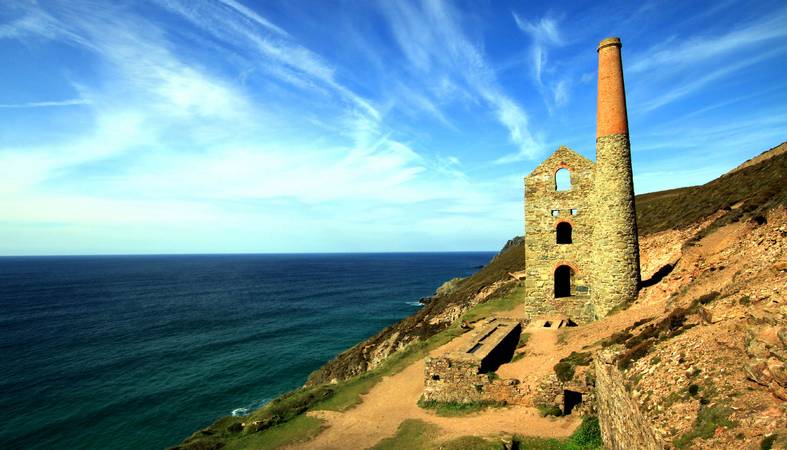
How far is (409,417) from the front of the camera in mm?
17750

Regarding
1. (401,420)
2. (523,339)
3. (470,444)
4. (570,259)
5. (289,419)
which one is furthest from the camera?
(570,259)

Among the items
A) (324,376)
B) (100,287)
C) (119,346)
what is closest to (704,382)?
(324,376)

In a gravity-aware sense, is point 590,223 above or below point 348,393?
above

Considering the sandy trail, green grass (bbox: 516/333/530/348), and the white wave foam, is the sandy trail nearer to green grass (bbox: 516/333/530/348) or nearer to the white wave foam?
green grass (bbox: 516/333/530/348)

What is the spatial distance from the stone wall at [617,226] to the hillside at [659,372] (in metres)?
0.97

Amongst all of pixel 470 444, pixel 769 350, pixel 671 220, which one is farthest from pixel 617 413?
pixel 671 220

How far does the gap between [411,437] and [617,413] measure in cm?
788

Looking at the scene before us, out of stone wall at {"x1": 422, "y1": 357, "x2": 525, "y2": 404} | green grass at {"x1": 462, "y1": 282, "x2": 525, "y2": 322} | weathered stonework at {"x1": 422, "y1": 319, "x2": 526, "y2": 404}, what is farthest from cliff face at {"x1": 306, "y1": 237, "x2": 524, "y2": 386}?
stone wall at {"x1": 422, "y1": 357, "x2": 525, "y2": 404}

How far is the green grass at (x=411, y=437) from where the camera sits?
49.7 feet

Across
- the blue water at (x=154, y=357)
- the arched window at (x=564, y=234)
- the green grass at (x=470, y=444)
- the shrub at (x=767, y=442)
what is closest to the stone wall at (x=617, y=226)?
the arched window at (x=564, y=234)

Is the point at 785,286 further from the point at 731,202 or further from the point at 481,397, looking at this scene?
the point at 731,202

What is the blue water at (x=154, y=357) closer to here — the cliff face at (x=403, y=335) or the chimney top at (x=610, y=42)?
the cliff face at (x=403, y=335)

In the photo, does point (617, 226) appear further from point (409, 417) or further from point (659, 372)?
point (409, 417)

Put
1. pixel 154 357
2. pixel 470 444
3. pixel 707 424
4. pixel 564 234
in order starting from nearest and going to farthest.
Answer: pixel 707 424, pixel 470 444, pixel 564 234, pixel 154 357
